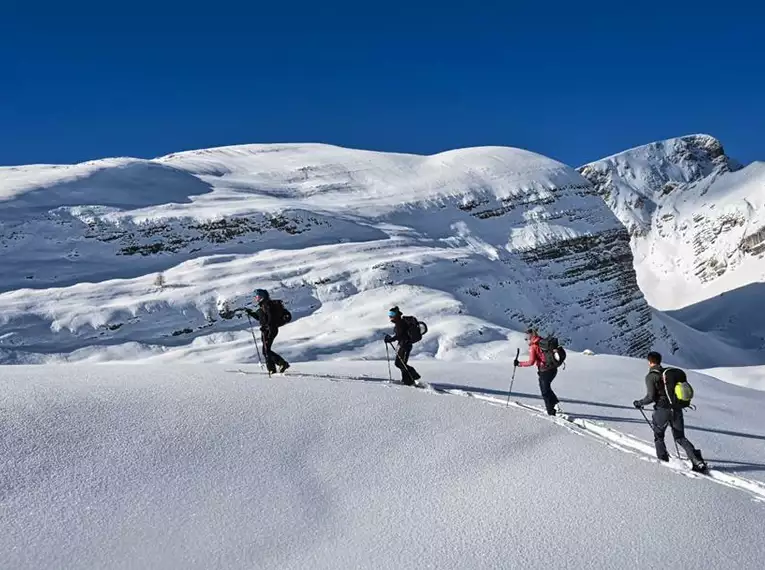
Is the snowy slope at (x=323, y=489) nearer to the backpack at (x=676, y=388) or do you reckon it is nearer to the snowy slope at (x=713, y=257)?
the backpack at (x=676, y=388)

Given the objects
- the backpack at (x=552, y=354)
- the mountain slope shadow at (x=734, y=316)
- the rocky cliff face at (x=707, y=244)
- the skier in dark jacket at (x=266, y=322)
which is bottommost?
the mountain slope shadow at (x=734, y=316)

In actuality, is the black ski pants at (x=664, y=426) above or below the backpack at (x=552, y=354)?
below

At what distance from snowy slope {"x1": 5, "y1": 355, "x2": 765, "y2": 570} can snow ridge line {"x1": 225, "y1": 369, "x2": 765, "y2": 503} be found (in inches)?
4.4

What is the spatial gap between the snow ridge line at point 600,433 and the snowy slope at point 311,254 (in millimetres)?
16741

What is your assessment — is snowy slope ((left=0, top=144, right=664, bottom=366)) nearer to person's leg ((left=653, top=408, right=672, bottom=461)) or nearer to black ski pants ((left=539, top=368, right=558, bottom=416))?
black ski pants ((left=539, top=368, right=558, bottom=416))

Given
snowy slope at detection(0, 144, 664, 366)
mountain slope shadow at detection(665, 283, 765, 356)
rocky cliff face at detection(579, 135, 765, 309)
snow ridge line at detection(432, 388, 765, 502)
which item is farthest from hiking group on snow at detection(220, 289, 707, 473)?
rocky cliff face at detection(579, 135, 765, 309)

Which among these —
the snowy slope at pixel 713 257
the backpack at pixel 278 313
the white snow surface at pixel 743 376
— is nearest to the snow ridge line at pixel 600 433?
the backpack at pixel 278 313

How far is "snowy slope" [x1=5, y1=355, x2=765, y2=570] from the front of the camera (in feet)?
17.6

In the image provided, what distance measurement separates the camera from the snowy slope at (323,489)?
538cm

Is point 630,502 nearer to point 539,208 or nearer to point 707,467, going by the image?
point 707,467

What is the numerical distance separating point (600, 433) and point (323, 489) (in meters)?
5.35

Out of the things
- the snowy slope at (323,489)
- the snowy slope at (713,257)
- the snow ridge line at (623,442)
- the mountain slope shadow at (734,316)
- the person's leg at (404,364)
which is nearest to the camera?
the snowy slope at (323,489)

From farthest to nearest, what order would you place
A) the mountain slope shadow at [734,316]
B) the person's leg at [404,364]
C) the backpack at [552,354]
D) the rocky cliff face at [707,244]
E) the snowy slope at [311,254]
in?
the rocky cliff face at [707,244]
the mountain slope shadow at [734,316]
the snowy slope at [311,254]
the person's leg at [404,364]
the backpack at [552,354]

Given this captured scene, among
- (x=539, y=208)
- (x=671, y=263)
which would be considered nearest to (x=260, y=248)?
(x=539, y=208)
